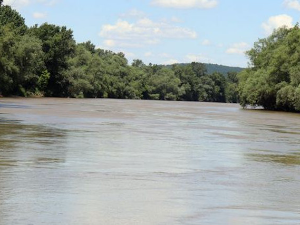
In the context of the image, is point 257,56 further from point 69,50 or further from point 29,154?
point 29,154

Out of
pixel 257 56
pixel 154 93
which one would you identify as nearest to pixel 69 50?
pixel 257 56

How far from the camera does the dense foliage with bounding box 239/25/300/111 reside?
7456 centimetres

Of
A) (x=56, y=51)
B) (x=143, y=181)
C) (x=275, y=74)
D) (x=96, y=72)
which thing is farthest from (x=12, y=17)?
(x=143, y=181)

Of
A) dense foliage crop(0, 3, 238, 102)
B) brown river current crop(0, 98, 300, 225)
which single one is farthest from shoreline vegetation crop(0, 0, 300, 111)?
brown river current crop(0, 98, 300, 225)

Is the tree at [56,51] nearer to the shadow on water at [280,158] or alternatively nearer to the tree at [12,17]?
the tree at [12,17]

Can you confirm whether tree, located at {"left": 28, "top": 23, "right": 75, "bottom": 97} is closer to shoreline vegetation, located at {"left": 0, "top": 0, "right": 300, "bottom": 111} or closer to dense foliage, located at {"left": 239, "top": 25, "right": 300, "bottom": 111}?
shoreline vegetation, located at {"left": 0, "top": 0, "right": 300, "bottom": 111}

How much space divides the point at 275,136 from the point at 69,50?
286 feet

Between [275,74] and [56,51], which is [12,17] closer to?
[56,51]

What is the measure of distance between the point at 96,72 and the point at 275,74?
57.8 m

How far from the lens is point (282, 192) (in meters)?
14.3

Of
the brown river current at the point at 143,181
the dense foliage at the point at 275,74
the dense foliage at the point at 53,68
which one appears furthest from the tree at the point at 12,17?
the brown river current at the point at 143,181

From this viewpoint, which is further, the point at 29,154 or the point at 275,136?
the point at 275,136

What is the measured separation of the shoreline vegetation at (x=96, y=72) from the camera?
79.6m

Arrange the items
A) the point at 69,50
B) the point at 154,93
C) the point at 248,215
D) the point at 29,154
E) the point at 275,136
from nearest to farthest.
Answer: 1. the point at 248,215
2. the point at 29,154
3. the point at 275,136
4. the point at 69,50
5. the point at 154,93
